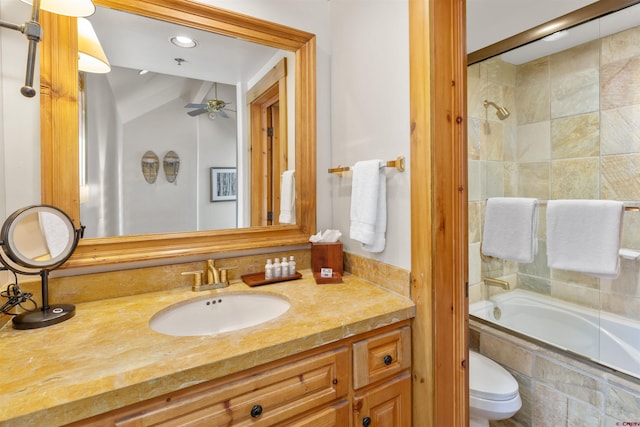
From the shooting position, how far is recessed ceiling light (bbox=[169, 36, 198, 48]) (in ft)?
4.15

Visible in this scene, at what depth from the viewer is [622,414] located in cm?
133

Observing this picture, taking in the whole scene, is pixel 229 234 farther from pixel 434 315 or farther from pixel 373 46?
pixel 373 46

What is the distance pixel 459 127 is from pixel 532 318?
189 cm

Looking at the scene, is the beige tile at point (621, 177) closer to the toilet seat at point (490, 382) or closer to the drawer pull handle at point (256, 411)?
the toilet seat at point (490, 382)

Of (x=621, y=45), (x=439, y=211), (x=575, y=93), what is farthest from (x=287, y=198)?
(x=621, y=45)

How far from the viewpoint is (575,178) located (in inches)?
82.1

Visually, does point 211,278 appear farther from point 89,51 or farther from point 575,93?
point 575,93

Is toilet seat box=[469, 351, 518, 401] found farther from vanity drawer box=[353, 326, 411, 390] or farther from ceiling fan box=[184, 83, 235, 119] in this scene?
ceiling fan box=[184, 83, 235, 119]

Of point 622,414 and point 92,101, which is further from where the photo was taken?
point 622,414

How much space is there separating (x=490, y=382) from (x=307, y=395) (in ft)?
3.59

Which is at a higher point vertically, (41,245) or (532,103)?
(532,103)

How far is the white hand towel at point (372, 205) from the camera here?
1171mm

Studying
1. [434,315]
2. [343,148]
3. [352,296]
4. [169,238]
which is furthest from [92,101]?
[434,315]

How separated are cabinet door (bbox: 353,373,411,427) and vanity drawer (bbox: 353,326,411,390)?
0.04 m
